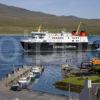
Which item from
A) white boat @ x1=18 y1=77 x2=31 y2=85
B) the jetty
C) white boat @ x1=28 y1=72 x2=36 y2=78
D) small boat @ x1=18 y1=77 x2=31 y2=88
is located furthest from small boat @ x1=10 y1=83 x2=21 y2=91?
white boat @ x1=28 y1=72 x2=36 y2=78

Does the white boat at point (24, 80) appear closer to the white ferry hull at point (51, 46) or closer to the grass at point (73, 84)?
the grass at point (73, 84)

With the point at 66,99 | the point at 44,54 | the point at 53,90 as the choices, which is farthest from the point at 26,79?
the point at 44,54

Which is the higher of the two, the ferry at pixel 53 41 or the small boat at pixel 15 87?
the ferry at pixel 53 41

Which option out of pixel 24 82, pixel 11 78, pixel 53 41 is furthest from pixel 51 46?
pixel 24 82

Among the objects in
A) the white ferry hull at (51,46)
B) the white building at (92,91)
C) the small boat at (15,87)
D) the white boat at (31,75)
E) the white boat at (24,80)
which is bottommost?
the small boat at (15,87)

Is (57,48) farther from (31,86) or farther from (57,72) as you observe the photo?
(31,86)

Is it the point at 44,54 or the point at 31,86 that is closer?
the point at 31,86

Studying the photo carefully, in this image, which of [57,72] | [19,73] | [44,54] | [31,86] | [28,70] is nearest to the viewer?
[31,86]

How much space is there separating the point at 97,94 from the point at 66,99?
67.7ft

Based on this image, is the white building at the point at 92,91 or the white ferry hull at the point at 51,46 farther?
the white ferry hull at the point at 51,46

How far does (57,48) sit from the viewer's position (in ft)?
498

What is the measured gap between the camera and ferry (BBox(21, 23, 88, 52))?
Result: 146750 mm

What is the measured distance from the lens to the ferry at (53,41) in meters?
147

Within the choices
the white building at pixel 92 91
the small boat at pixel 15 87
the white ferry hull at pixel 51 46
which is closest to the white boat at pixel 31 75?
the small boat at pixel 15 87
